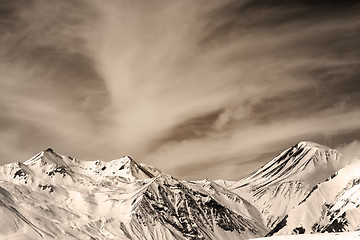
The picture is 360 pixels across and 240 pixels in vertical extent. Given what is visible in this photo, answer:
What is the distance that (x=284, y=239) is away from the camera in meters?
175

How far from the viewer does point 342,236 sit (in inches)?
6491

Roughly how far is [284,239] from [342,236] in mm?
18114

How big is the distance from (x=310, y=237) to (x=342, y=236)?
11084 millimetres

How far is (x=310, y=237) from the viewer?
6806 inches

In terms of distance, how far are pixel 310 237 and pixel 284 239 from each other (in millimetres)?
7824
